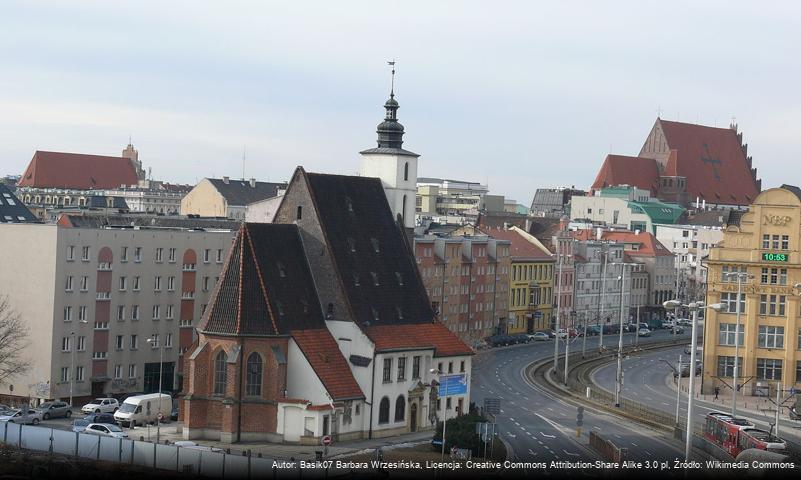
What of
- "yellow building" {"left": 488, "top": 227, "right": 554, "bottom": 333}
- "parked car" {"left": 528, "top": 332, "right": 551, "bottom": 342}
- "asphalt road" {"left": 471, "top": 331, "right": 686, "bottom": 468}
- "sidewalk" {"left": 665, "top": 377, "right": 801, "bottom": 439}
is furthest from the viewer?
"yellow building" {"left": 488, "top": 227, "right": 554, "bottom": 333}

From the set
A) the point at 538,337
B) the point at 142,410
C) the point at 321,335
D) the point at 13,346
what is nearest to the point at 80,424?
the point at 142,410

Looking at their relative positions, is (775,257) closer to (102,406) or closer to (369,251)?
(369,251)

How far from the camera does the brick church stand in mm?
85062

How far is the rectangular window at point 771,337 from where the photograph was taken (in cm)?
11600

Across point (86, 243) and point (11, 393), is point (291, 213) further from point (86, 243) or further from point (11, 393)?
point (11, 393)

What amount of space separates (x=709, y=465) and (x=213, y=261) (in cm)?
4977

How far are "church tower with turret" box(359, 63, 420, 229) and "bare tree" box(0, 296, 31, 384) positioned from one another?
25.6 meters

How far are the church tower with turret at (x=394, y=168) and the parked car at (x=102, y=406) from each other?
78.6 feet

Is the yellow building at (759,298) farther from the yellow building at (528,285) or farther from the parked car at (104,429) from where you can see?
the parked car at (104,429)

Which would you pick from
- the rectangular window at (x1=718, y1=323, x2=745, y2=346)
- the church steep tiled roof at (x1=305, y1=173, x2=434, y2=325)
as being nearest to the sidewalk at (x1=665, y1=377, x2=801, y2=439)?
the rectangular window at (x1=718, y1=323, x2=745, y2=346)

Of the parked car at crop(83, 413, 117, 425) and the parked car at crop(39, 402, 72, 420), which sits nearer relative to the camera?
the parked car at crop(83, 413, 117, 425)

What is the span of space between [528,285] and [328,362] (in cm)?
8218

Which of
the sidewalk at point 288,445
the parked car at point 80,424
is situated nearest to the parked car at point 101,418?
the parked car at point 80,424

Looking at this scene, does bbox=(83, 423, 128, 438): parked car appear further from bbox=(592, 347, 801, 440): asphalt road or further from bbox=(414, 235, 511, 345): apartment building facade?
bbox=(414, 235, 511, 345): apartment building facade
